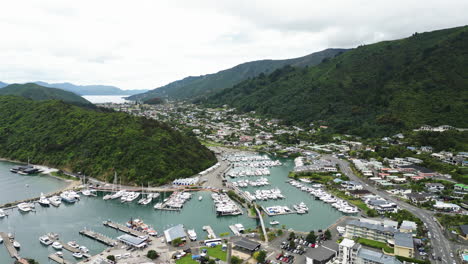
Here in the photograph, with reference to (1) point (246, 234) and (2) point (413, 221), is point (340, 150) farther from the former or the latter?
(1) point (246, 234)

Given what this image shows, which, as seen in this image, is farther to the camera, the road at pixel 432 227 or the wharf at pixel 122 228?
the wharf at pixel 122 228

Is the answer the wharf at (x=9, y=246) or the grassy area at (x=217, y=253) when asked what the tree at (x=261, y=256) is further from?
the wharf at (x=9, y=246)

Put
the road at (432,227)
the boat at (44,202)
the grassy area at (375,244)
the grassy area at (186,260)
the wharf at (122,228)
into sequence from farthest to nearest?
the boat at (44,202) → the wharf at (122,228) → the grassy area at (375,244) → the road at (432,227) → the grassy area at (186,260)

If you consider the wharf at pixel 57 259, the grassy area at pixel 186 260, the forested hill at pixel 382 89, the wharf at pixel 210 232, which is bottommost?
the wharf at pixel 57 259

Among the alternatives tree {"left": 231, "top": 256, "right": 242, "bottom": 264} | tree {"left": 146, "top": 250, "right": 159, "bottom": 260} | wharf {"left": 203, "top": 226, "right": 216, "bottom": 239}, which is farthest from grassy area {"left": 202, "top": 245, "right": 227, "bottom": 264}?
tree {"left": 146, "top": 250, "right": 159, "bottom": 260}

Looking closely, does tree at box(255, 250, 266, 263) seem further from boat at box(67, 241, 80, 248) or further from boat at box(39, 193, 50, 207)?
boat at box(39, 193, 50, 207)

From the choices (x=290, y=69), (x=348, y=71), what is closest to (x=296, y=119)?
(x=348, y=71)

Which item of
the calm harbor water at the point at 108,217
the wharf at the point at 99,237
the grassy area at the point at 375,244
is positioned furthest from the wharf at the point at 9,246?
the grassy area at the point at 375,244
